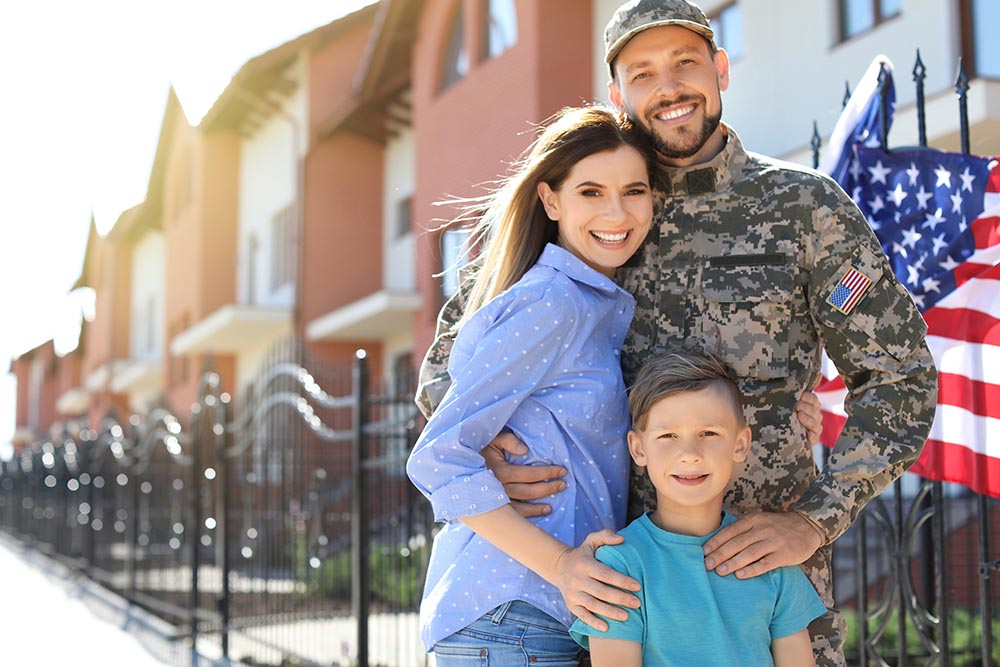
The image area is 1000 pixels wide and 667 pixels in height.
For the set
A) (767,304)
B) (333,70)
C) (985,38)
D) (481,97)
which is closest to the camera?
(767,304)

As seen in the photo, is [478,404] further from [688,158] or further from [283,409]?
[283,409]

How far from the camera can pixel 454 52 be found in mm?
17094

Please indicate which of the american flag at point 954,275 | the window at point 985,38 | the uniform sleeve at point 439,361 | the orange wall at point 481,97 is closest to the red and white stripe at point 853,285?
the uniform sleeve at point 439,361

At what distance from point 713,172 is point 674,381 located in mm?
766

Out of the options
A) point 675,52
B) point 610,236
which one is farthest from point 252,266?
point 610,236

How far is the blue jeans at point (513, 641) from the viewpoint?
2.52 meters

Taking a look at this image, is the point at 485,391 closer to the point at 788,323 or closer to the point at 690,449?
the point at 690,449

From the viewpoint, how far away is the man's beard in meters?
2.98

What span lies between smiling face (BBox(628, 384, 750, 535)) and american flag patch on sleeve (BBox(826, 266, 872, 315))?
17.5 inches

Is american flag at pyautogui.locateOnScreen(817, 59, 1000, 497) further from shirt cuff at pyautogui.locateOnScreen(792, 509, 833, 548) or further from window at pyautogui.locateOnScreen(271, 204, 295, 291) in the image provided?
window at pyautogui.locateOnScreen(271, 204, 295, 291)

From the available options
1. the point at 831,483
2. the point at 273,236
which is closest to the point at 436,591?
the point at 831,483

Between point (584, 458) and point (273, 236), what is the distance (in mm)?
21695

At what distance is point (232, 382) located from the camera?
2612cm

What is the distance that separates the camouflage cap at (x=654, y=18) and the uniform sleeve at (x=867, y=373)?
0.66 meters
